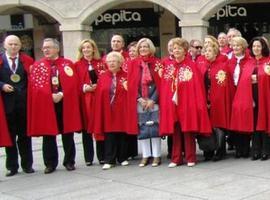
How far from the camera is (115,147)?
835cm

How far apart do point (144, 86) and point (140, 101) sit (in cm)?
21

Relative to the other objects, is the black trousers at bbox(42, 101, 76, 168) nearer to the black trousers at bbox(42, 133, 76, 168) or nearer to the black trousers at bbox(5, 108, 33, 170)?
the black trousers at bbox(42, 133, 76, 168)

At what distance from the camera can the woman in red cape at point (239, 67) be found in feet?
27.1

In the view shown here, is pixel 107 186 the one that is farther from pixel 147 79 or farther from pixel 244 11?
pixel 244 11

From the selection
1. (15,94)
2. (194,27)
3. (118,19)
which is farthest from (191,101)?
(118,19)

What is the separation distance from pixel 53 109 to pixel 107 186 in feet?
4.78

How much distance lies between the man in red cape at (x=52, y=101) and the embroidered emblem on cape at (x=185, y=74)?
1424 mm

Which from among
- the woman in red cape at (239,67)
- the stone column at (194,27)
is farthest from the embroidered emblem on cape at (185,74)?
the stone column at (194,27)

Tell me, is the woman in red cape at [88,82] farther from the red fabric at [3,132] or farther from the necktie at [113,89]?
the red fabric at [3,132]

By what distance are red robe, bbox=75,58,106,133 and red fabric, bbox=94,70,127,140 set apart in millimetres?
105

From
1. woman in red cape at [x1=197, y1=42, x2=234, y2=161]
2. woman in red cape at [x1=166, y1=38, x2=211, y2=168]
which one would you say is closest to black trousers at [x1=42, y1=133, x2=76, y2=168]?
woman in red cape at [x1=166, y1=38, x2=211, y2=168]

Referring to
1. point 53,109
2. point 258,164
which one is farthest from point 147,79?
point 258,164

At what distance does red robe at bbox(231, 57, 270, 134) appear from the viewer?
807 centimetres

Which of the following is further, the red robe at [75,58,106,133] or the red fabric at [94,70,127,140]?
the red robe at [75,58,106,133]
